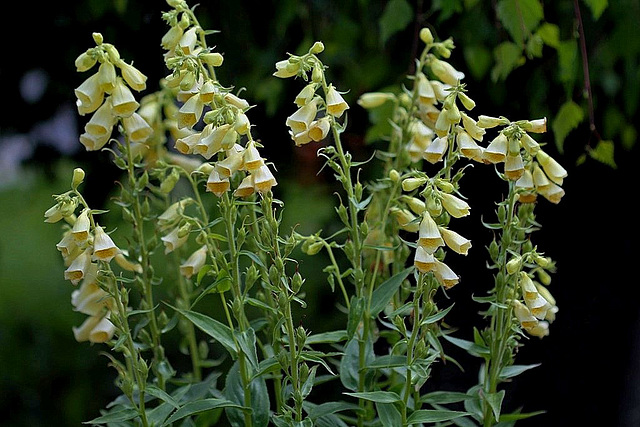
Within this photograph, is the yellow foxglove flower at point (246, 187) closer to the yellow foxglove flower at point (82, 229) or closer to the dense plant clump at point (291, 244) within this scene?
the dense plant clump at point (291, 244)

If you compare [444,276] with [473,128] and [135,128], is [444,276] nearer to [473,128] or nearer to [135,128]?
[473,128]

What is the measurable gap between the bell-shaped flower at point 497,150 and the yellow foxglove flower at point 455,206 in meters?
0.06

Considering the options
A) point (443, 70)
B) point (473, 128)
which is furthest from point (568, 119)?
point (473, 128)

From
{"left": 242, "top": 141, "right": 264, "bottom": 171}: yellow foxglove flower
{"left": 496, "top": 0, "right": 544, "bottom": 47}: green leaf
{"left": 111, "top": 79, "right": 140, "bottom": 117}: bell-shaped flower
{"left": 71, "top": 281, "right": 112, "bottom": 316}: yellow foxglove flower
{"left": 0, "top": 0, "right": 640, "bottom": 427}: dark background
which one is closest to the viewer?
{"left": 242, "top": 141, "right": 264, "bottom": 171}: yellow foxglove flower

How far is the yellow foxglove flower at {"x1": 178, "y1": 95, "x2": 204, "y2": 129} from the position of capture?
0.79m

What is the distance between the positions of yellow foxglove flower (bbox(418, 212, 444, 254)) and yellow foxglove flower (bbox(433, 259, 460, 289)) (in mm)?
26

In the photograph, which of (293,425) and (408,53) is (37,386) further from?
(293,425)


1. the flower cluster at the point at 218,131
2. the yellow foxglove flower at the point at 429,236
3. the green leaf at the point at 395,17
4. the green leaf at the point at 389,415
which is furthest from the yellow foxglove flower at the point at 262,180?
the green leaf at the point at 395,17

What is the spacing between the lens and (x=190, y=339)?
43.4 inches

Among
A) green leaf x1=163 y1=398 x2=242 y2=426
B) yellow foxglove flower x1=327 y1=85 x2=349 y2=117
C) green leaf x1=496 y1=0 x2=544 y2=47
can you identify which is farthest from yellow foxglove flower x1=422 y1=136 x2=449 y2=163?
green leaf x1=496 y1=0 x2=544 y2=47

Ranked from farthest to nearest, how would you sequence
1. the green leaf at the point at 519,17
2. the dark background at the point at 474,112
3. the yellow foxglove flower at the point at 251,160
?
the dark background at the point at 474,112, the green leaf at the point at 519,17, the yellow foxglove flower at the point at 251,160

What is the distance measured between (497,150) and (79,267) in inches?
17.4

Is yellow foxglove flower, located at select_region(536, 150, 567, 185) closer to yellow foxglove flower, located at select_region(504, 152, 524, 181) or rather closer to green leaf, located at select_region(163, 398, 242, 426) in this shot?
yellow foxglove flower, located at select_region(504, 152, 524, 181)

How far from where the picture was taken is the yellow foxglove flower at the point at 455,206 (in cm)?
79
